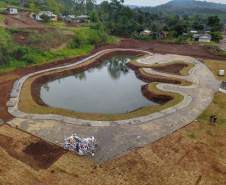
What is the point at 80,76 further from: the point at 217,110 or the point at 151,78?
the point at 217,110

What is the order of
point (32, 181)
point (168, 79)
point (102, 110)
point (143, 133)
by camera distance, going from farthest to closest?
point (168, 79) < point (102, 110) < point (143, 133) < point (32, 181)

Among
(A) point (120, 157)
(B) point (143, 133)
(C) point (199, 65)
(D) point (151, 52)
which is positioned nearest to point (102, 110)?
(B) point (143, 133)

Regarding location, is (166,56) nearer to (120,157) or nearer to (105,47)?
(105,47)

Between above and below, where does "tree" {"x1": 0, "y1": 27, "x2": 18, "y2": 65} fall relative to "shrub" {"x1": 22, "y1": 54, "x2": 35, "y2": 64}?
above

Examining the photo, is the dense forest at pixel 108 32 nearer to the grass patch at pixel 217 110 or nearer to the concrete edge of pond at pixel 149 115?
the concrete edge of pond at pixel 149 115

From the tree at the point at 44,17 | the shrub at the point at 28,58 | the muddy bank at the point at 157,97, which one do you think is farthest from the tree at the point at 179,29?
the shrub at the point at 28,58

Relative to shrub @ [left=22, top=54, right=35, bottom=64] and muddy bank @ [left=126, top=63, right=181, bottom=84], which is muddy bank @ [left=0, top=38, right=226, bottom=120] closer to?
shrub @ [left=22, top=54, right=35, bottom=64]

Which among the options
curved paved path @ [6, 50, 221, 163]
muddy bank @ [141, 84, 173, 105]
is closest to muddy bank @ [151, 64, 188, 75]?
muddy bank @ [141, 84, 173, 105]

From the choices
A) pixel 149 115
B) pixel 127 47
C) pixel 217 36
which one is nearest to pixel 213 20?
pixel 217 36
